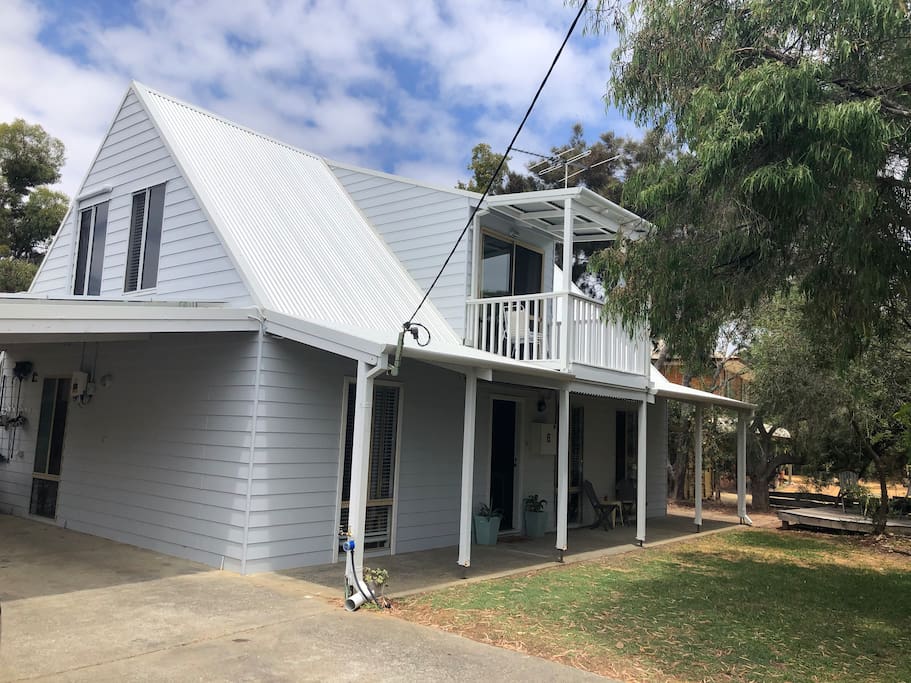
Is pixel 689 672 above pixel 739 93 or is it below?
below

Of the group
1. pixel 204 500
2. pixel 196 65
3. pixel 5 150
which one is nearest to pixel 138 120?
pixel 196 65

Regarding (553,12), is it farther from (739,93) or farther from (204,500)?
(204,500)

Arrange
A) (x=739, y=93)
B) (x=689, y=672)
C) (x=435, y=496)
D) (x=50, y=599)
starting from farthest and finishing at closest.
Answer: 1. (x=435, y=496)
2. (x=50, y=599)
3. (x=739, y=93)
4. (x=689, y=672)

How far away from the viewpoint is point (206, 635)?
5.20m

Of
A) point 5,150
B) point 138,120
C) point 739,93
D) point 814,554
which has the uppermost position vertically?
point 5,150

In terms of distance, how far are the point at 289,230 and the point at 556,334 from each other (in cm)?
425

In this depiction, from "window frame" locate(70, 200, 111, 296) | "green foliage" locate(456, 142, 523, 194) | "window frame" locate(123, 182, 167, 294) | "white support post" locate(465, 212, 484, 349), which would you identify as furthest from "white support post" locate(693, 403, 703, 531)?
"green foliage" locate(456, 142, 523, 194)

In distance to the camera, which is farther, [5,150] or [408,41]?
[5,150]

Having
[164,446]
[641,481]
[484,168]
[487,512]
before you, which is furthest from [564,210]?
[484,168]

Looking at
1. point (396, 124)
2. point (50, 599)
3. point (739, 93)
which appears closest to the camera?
point (739, 93)

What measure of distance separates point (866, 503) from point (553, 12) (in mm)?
12329

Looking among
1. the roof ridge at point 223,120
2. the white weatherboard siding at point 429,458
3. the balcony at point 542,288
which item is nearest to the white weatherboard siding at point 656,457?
the balcony at point 542,288

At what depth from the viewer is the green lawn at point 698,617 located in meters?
5.23

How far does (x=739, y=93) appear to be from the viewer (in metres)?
5.50
